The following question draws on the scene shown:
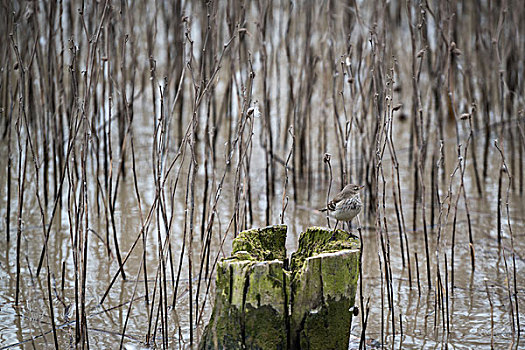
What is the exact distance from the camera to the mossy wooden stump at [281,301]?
1648 millimetres

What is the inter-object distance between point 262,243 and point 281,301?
216 mm

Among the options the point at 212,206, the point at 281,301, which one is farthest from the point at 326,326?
the point at 212,206

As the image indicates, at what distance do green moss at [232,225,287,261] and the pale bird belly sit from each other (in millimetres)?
208

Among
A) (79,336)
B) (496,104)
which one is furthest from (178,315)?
(496,104)

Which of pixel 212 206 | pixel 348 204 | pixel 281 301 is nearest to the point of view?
pixel 281 301

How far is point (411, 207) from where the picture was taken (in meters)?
3.36

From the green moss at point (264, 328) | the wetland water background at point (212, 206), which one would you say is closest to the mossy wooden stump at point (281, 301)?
the green moss at point (264, 328)

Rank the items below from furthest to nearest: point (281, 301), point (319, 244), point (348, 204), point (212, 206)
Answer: point (212, 206) < point (348, 204) < point (319, 244) < point (281, 301)

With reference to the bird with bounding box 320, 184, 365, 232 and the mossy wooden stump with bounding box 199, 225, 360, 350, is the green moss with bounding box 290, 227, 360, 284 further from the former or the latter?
the bird with bounding box 320, 184, 365, 232

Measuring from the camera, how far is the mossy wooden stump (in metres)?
1.65

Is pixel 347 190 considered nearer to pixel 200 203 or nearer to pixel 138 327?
pixel 138 327

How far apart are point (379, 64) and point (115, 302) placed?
1.56 metres

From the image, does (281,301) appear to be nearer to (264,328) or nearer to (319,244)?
(264,328)

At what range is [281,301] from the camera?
167 cm
